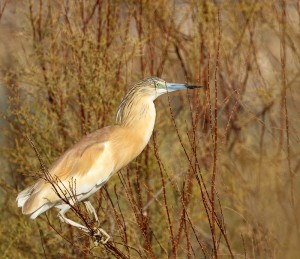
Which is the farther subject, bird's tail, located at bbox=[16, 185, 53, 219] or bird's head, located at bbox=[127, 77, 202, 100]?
bird's head, located at bbox=[127, 77, 202, 100]

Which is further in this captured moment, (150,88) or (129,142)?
Result: (150,88)

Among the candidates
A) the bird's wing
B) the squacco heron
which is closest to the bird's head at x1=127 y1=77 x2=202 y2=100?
the squacco heron

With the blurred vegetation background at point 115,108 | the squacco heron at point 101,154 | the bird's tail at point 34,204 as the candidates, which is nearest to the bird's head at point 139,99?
the squacco heron at point 101,154

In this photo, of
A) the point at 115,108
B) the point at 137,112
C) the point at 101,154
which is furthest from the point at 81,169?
the point at 115,108

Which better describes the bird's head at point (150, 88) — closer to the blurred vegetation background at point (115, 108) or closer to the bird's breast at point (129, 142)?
the bird's breast at point (129, 142)

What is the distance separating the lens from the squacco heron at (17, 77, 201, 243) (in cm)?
483

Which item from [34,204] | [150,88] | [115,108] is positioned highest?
[150,88]

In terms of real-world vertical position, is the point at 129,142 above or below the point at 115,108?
above

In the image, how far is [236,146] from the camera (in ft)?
27.1

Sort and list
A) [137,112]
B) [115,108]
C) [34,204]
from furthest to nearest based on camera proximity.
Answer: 1. [115,108]
2. [137,112]
3. [34,204]

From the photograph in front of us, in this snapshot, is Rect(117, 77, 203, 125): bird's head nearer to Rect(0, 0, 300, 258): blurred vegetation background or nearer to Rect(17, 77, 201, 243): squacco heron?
Rect(17, 77, 201, 243): squacco heron

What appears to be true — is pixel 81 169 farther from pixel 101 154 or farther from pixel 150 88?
pixel 150 88

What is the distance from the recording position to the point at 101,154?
4.87m

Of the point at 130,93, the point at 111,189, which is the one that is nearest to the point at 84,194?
the point at 130,93
